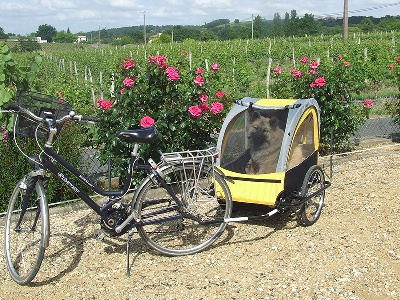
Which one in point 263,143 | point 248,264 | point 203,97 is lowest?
point 248,264

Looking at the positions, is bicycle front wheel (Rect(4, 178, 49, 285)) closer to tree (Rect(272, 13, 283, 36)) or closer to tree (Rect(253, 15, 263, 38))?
tree (Rect(253, 15, 263, 38))

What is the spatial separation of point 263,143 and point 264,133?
0.10 metres

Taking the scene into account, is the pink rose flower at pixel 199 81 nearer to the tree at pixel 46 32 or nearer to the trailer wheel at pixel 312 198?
the trailer wheel at pixel 312 198

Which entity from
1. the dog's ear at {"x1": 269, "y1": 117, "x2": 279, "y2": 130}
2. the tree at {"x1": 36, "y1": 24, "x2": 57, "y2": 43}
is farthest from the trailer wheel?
the tree at {"x1": 36, "y1": 24, "x2": 57, "y2": 43}

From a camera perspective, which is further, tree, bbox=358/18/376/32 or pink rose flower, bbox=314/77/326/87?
tree, bbox=358/18/376/32

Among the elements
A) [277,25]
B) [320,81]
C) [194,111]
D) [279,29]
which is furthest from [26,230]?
[277,25]

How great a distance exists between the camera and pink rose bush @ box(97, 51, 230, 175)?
18.1 ft

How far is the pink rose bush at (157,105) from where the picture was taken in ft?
18.1

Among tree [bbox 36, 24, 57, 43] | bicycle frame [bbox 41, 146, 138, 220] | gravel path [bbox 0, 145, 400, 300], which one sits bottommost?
gravel path [bbox 0, 145, 400, 300]

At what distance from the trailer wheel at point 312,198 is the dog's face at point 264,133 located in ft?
1.48

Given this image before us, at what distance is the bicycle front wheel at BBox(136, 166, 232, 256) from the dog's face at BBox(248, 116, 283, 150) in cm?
66

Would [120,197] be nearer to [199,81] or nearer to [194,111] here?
[194,111]

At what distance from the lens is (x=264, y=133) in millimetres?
4758

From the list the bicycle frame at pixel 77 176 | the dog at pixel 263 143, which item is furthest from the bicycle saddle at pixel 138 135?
the dog at pixel 263 143
